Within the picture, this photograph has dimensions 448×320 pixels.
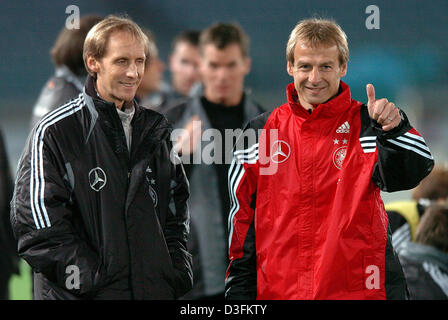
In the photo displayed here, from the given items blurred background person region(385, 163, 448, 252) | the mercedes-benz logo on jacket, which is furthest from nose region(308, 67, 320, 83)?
blurred background person region(385, 163, 448, 252)

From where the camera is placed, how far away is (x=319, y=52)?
2.41 m

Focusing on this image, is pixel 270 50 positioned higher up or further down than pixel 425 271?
higher up

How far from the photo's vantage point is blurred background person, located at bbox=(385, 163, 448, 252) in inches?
139

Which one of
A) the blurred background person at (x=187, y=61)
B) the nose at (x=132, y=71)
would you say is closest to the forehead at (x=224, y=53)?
the nose at (x=132, y=71)

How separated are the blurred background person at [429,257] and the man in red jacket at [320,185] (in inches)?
37.6

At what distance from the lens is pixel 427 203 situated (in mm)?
3666

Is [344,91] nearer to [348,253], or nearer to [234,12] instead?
Result: [348,253]

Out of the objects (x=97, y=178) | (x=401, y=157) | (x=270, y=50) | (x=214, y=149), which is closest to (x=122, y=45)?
(x=97, y=178)

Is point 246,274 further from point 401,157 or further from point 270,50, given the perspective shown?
point 270,50

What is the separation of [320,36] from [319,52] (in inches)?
2.4

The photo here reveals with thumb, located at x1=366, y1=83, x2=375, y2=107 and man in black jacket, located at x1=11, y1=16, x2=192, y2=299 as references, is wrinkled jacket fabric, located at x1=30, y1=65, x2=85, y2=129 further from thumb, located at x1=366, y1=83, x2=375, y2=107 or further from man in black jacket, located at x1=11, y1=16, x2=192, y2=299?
thumb, located at x1=366, y1=83, x2=375, y2=107

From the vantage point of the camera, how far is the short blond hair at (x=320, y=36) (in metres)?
2.42

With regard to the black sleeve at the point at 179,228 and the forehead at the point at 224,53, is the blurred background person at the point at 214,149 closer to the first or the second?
the forehead at the point at 224,53

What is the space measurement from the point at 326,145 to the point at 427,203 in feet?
4.91
